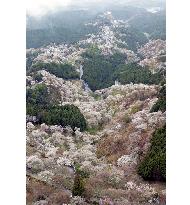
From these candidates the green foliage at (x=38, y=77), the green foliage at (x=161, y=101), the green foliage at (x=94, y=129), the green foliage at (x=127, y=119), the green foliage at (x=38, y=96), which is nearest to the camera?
the green foliage at (x=161, y=101)

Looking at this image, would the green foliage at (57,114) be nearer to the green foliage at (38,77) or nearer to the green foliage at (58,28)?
the green foliage at (38,77)

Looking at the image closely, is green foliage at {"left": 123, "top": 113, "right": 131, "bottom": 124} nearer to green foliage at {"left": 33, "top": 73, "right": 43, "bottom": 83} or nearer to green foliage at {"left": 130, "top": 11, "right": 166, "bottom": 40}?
green foliage at {"left": 130, "top": 11, "right": 166, "bottom": 40}

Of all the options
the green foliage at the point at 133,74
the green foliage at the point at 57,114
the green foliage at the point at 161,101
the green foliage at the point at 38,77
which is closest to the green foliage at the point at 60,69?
the green foliage at the point at 38,77

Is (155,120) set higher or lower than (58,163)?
higher
